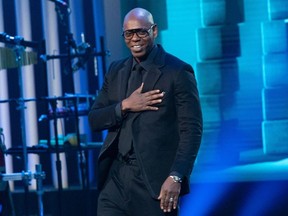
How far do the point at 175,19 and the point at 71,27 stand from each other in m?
1.31

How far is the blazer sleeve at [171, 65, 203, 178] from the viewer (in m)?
2.77

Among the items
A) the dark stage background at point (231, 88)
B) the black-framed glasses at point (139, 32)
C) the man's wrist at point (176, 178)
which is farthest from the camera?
the dark stage background at point (231, 88)

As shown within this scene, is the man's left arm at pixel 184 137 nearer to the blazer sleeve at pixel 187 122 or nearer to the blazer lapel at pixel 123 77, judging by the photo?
the blazer sleeve at pixel 187 122

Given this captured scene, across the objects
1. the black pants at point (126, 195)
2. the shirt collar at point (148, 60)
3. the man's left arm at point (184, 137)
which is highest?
the shirt collar at point (148, 60)

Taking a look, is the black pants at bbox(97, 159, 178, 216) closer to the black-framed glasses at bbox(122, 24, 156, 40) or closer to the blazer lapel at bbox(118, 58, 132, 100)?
the blazer lapel at bbox(118, 58, 132, 100)

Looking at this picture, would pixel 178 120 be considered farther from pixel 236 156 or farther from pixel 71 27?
pixel 71 27

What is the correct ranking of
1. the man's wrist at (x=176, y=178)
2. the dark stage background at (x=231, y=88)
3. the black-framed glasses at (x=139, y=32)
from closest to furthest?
the man's wrist at (x=176, y=178) < the black-framed glasses at (x=139, y=32) < the dark stage background at (x=231, y=88)

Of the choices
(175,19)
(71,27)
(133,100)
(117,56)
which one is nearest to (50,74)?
(71,27)

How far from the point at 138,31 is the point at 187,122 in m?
0.43

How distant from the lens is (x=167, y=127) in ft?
9.32

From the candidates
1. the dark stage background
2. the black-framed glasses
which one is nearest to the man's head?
the black-framed glasses

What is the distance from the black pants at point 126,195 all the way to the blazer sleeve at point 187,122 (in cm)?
17

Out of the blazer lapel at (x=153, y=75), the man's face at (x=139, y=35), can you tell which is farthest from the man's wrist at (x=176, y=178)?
the man's face at (x=139, y=35)

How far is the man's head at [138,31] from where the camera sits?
2.86 meters
